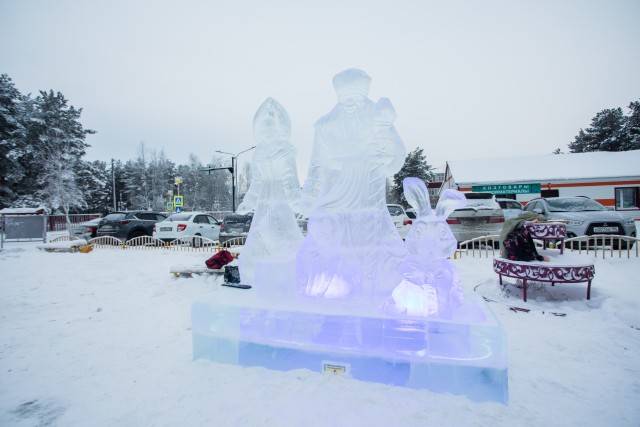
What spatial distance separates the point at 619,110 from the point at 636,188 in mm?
22764

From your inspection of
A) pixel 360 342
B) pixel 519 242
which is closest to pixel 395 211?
pixel 519 242

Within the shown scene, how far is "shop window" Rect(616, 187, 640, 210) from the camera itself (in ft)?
66.4

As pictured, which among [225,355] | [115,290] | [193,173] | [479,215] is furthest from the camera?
[193,173]

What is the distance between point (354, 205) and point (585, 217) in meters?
8.17

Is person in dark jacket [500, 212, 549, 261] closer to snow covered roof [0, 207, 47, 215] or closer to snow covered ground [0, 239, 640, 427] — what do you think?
snow covered ground [0, 239, 640, 427]

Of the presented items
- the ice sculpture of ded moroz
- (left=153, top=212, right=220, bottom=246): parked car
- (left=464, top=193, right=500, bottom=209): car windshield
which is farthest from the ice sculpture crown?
(left=153, top=212, right=220, bottom=246): parked car

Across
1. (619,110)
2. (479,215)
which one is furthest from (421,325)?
(619,110)

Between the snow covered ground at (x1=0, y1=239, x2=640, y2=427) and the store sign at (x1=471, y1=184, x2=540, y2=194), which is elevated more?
the store sign at (x1=471, y1=184, x2=540, y2=194)

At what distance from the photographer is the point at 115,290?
654 cm

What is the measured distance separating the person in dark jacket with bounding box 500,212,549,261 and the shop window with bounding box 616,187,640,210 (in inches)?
820

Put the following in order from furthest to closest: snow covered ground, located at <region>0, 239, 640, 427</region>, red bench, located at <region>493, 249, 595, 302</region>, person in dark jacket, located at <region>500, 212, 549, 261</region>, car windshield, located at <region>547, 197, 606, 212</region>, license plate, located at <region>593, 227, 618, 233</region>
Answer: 1. car windshield, located at <region>547, 197, 606, 212</region>
2. license plate, located at <region>593, 227, 618, 233</region>
3. person in dark jacket, located at <region>500, 212, 549, 261</region>
4. red bench, located at <region>493, 249, 595, 302</region>
5. snow covered ground, located at <region>0, 239, 640, 427</region>

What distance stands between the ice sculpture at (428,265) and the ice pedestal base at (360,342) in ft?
0.59

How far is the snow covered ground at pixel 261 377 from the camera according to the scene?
8.20ft

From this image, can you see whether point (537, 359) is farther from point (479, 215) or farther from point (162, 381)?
point (479, 215)
